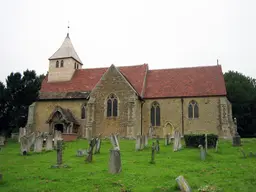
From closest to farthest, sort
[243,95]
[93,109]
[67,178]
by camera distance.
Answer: [67,178] → [93,109] → [243,95]

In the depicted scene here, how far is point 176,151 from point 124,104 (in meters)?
11.4

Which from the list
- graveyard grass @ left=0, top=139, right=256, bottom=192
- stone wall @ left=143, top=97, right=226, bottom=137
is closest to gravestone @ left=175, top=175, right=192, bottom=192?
graveyard grass @ left=0, top=139, right=256, bottom=192

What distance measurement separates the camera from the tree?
134ft

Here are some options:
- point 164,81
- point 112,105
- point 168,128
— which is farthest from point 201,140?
point 164,81

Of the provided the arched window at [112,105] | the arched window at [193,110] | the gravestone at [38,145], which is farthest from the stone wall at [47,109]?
the arched window at [193,110]

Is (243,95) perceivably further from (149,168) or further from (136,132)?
(149,168)

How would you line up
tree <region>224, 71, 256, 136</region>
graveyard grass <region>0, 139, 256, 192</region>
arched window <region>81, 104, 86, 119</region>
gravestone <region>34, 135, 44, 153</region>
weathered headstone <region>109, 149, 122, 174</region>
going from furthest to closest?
tree <region>224, 71, 256, 136</region> → arched window <region>81, 104, 86, 119</region> → gravestone <region>34, 135, 44, 153</region> → weathered headstone <region>109, 149, 122, 174</region> → graveyard grass <region>0, 139, 256, 192</region>

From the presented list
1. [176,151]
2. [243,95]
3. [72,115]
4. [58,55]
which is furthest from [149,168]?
[243,95]

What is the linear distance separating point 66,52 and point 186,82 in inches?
664

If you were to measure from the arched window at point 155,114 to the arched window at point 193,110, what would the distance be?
3409 mm

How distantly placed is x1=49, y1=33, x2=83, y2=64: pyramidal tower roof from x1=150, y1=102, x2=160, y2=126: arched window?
1362cm

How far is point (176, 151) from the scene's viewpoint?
16.4 meters

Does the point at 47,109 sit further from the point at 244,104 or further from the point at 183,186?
the point at 244,104

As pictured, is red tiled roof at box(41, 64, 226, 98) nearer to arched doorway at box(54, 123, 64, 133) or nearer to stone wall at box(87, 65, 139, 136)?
stone wall at box(87, 65, 139, 136)
